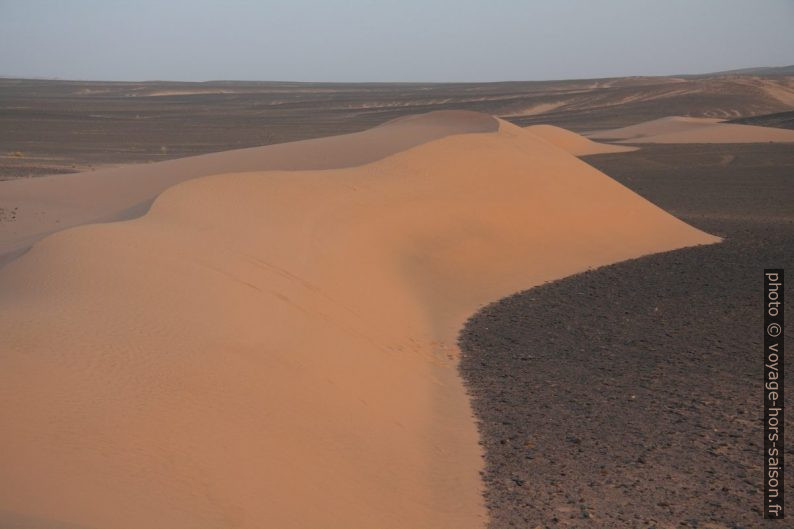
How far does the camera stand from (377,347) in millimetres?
10172

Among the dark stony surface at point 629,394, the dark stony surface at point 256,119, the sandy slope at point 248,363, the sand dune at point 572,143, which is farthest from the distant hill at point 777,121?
the sandy slope at point 248,363

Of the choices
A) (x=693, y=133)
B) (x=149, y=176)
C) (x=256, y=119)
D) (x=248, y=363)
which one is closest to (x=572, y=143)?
(x=693, y=133)

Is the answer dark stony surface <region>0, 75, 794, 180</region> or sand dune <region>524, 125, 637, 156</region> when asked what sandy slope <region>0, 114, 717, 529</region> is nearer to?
dark stony surface <region>0, 75, 794, 180</region>

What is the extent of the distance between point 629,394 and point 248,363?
3.76 meters

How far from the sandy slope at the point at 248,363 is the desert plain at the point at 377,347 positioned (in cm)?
3

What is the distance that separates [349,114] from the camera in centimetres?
8238

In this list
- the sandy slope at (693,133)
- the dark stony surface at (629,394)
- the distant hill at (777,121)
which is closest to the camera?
the dark stony surface at (629,394)

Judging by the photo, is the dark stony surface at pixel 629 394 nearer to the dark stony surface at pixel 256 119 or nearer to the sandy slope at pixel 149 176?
the sandy slope at pixel 149 176

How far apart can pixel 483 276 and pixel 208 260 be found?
18.7 ft

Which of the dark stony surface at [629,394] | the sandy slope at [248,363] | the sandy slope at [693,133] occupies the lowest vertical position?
the sandy slope at [693,133]

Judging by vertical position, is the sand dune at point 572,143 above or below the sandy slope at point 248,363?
below

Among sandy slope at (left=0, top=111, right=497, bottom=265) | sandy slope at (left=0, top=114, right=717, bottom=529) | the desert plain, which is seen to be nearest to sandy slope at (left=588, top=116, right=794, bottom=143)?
sandy slope at (left=0, top=111, right=497, bottom=265)

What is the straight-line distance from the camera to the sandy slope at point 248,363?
5.65m

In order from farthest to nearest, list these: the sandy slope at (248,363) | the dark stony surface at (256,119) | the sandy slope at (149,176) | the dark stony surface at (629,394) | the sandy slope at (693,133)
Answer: the sandy slope at (693,133)
the dark stony surface at (256,119)
the sandy slope at (149,176)
the dark stony surface at (629,394)
the sandy slope at (248,363)
